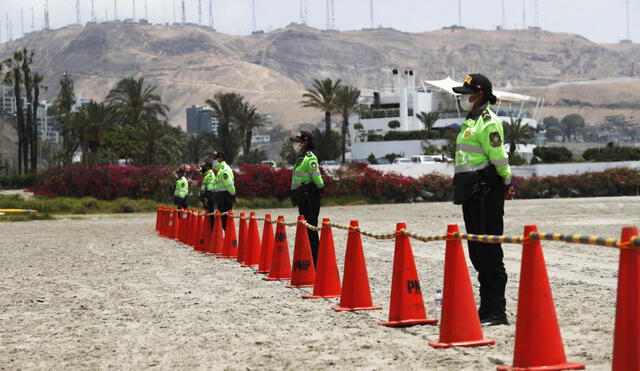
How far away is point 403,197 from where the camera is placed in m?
56.2

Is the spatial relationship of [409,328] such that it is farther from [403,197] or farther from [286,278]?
[403,197]

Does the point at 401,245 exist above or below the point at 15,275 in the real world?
above

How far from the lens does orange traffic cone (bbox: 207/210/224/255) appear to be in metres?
19.0

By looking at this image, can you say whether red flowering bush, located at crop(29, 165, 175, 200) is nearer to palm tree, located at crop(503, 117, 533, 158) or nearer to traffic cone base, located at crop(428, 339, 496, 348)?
traffic cone base, located at crop(428, 339, 496, 348)

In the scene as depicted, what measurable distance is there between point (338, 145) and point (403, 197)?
2263 inches

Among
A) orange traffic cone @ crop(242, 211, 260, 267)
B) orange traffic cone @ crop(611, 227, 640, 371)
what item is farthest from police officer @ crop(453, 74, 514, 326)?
orange traffic cone @ crop(242, 211, 260, 267)

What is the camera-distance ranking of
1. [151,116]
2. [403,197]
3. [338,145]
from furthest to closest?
[338,145]
[151,116]
[403,197]

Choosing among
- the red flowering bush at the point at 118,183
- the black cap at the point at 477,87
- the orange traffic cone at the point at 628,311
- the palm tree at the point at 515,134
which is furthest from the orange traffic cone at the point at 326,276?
the palm tree at the point at 515,134

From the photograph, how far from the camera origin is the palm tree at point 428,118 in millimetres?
120500

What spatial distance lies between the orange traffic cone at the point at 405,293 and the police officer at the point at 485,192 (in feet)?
1.76

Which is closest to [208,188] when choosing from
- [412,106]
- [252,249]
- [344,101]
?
[252,249]

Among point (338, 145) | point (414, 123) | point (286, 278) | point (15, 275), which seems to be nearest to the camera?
point (286, 278)

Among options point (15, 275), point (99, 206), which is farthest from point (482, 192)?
point (99, 206)

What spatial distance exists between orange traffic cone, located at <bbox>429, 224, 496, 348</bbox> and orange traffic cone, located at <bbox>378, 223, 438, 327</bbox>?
1.09 metres
